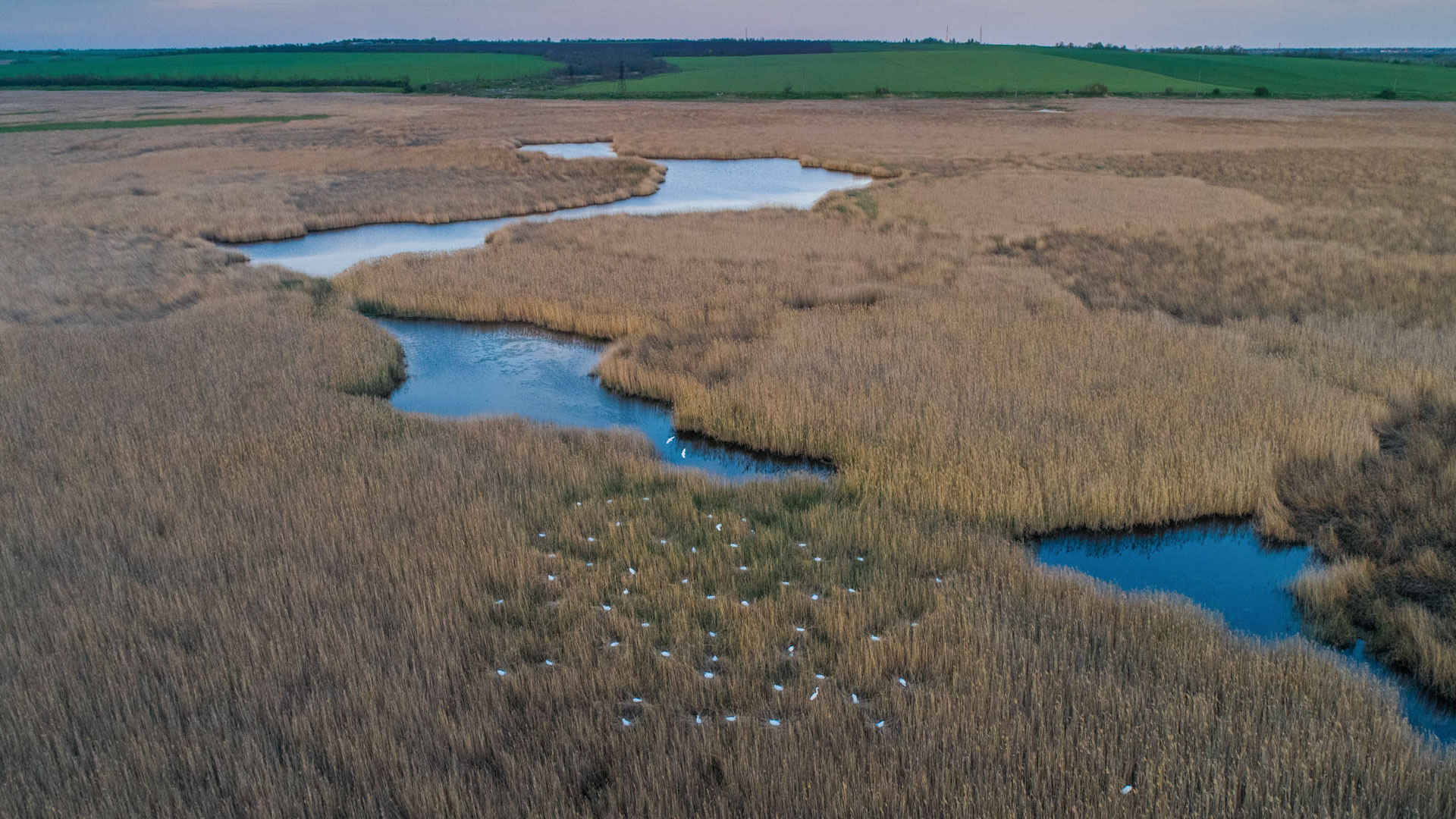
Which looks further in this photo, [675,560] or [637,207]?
[637,207]

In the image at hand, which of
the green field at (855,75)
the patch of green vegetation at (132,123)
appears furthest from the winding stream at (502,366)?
the green field at (855,75)

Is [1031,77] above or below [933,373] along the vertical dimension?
above

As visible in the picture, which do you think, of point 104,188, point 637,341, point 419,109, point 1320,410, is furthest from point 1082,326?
point 419,109

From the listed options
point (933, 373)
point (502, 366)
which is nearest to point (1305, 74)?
point (933, 373)

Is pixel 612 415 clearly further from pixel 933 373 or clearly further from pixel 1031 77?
pixel 1031 77

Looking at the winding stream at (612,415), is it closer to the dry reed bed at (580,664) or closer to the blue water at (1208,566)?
the blue water at (1208,566)

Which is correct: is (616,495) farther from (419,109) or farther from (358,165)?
(419,109)

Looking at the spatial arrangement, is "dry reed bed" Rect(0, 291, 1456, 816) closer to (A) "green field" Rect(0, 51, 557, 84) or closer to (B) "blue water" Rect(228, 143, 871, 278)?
(B) "blue water" Rect(228, 143, 871, 278)

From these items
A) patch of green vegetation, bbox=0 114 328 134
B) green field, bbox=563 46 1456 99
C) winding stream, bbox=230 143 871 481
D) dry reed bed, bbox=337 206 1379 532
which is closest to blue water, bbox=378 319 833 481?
winding stream, bbox=230 143 871 481
